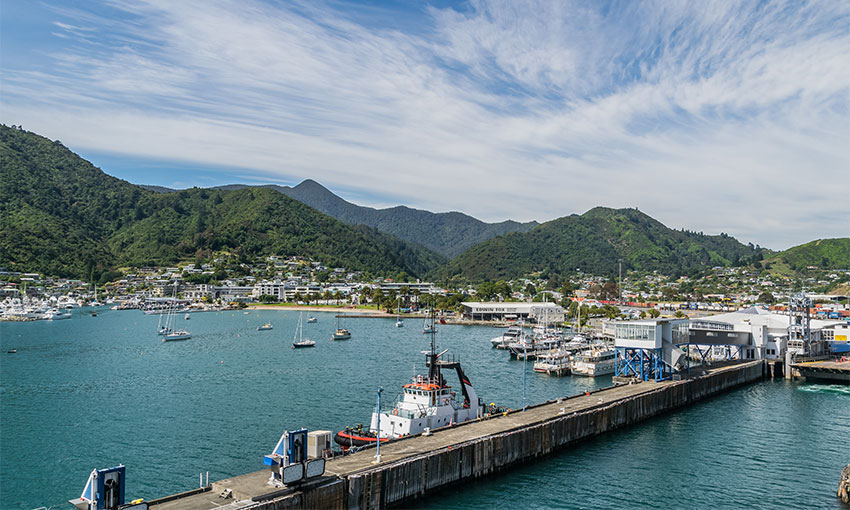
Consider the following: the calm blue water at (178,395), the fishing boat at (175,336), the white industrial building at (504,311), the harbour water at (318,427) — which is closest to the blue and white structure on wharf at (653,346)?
the harbour water at (318,427)

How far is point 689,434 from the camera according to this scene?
4578cm

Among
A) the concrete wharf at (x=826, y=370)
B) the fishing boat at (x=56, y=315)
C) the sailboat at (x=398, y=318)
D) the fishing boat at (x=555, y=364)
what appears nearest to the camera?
the concrete wharf at (x=826, y=370)

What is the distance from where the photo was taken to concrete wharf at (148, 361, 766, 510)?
2356cm

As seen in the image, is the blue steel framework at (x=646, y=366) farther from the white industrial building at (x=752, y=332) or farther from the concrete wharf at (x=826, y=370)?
the concrete wharf at (x=826, y=370)

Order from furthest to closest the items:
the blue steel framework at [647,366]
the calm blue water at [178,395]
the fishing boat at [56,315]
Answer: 1. the fishing boat at [56,315]
2. the blue steel framework at [647,366]
3. the calm blue water at [178,395]

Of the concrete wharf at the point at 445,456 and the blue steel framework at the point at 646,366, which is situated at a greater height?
the blue steel framework at the point at 646,366

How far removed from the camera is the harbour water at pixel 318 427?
33062 millimetres

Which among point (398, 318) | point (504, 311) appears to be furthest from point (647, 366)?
point (398, 318)

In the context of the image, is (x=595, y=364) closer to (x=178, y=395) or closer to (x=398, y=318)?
(x=178, y=395)

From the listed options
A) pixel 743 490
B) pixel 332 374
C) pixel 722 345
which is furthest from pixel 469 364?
pixel 743 490

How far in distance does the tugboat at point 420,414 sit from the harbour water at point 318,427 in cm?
565

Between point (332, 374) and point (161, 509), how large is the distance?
158 feet

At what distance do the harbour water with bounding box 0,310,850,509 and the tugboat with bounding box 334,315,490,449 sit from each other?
18.5ft

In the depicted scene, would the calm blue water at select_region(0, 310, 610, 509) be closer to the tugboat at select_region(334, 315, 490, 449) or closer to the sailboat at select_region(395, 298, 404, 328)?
the tugboat at select_region(334, 315, 490, 449)
